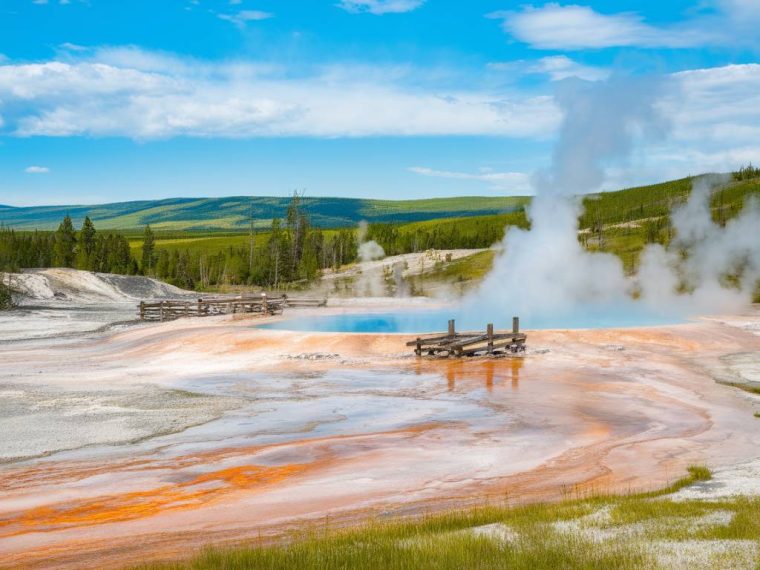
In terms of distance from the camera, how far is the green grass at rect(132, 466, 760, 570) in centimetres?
795

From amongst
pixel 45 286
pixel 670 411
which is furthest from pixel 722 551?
pixel 45 286

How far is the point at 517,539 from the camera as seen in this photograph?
872 centimetres

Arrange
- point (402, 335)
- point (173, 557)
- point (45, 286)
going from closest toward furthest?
point (173, 557) → point (402, 335) → point (45, 286)

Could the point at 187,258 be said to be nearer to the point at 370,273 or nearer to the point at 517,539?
the point at 370,273

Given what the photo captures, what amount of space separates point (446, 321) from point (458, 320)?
75 centimetres

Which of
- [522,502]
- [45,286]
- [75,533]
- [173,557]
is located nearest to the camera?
[173,557]

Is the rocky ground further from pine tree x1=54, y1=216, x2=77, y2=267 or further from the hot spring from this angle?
pine tree x1=54, y1=216, x2=77, y2=267

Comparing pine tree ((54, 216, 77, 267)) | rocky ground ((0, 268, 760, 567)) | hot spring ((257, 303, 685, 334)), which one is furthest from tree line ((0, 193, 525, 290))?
rocky ground ((0, 268, 760, 567))

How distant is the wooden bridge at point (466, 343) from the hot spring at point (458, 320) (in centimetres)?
683

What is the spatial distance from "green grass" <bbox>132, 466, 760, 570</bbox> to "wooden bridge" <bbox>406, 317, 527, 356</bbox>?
1942cm

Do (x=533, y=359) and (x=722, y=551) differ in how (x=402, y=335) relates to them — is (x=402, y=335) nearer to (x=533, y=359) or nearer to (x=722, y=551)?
(x=533, y=359)

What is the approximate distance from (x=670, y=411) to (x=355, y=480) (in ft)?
35.5

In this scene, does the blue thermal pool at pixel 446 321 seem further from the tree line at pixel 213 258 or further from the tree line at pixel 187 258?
the tree line at pixel 187 258

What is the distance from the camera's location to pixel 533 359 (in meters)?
29.5
